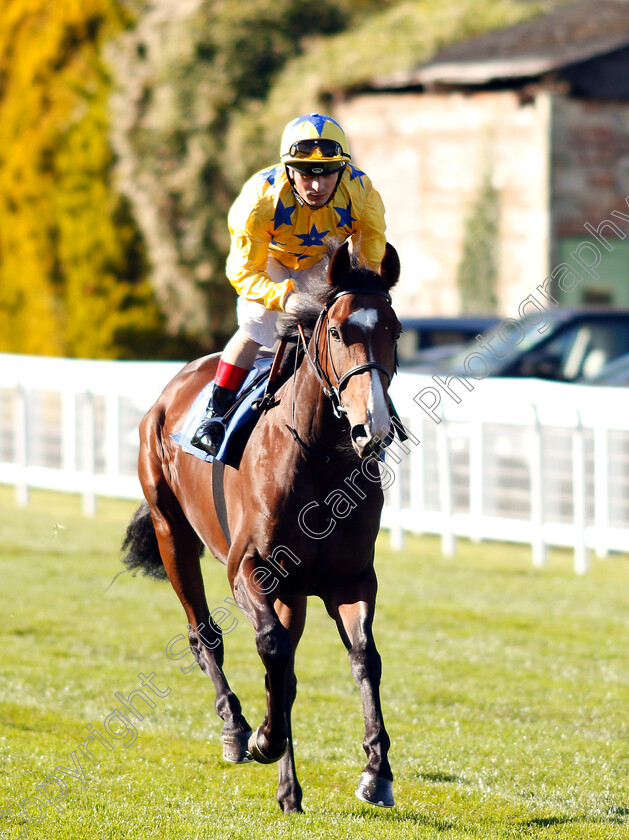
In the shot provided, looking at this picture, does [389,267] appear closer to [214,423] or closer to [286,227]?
[286,227]

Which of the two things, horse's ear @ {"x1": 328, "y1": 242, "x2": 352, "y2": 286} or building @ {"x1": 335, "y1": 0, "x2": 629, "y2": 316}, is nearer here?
horse's ear @ {"x1": 328, "y1": 242, "x2": 352, "y2": 286}

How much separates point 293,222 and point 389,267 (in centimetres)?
55

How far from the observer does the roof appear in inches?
647

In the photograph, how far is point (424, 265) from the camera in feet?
59.1

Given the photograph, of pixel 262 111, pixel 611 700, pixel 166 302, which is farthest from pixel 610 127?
pixel 611 700

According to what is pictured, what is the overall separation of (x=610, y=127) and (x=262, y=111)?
5.49 m

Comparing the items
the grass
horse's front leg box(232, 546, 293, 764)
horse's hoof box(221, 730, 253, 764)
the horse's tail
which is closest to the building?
the grass

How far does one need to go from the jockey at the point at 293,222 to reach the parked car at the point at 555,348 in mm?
6571

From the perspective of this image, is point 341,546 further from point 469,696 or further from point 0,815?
point 469,696

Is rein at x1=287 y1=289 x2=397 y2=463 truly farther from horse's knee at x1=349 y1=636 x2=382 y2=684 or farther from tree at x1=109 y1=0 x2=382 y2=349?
tree at x1=109 y1=0 x2=382 y2=349

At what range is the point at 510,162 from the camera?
16781mm

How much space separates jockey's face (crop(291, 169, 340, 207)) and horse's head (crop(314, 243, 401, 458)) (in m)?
0.39

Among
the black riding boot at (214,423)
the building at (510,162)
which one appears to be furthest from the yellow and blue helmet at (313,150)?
the building at (510,162)

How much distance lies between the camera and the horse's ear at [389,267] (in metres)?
A: 4.04
